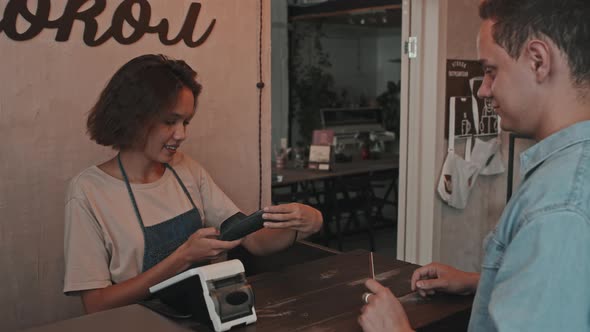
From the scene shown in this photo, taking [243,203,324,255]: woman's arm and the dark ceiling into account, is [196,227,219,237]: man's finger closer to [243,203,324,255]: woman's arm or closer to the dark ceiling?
[243,203,324,255]: woman's arm

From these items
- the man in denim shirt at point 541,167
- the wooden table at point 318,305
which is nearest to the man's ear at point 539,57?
the man in denim shirt at point 541,167

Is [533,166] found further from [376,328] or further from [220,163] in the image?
[220,163]

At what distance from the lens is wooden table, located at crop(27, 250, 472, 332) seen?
1.27m

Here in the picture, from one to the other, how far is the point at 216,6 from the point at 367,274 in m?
1.35

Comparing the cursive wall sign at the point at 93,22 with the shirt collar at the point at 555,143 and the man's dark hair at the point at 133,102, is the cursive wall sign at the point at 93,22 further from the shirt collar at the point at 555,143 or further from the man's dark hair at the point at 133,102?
the shirt collar at the point at 555,143

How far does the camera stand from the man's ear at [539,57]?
0.96m

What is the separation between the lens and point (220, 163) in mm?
2516

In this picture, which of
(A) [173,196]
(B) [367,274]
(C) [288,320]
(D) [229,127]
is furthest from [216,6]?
(C) [288,320]

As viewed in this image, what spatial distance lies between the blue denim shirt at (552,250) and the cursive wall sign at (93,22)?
64.6 inches

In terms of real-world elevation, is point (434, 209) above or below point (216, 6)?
below

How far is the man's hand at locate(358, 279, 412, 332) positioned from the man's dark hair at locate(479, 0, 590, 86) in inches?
22.4

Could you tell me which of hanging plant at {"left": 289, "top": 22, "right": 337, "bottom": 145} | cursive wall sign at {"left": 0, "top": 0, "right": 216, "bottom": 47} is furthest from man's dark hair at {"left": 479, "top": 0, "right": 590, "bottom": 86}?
hanging plant at {"left": 289, "top": 22, "right": 337, "bottom": 145}

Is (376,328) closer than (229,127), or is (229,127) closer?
(376,328)

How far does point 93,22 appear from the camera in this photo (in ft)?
6.77
